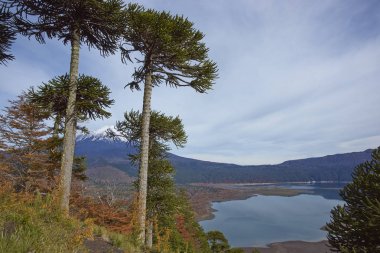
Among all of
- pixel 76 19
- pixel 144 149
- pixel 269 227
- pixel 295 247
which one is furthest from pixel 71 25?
pixel 269 227

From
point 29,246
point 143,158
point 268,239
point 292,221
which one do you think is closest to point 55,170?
point 143,158

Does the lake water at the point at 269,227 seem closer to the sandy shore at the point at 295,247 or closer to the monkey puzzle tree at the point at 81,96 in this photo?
the sandy shore at the point at 295,247

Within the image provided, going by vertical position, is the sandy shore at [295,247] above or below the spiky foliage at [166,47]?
below

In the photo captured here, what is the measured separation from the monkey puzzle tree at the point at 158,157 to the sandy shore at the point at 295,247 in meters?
43.8

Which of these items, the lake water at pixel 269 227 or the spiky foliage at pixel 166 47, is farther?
the lake water at pixel 269 227

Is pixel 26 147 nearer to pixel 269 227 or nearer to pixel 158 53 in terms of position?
pixel 158 53

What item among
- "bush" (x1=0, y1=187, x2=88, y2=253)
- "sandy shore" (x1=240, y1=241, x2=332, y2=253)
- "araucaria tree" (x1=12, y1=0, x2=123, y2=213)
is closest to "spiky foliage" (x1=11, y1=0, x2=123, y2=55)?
"araucaria tree" (x1=12, y1=0, x2=123, y2=213)

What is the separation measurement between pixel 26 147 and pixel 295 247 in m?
56.7

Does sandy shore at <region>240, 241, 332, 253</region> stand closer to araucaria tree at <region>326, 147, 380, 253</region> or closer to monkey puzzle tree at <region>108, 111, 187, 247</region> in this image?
monkey puzzle tree at <region>108, 111, 187, 247</region>

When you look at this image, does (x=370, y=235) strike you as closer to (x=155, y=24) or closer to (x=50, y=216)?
(x=50, y=216)

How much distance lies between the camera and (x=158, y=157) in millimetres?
19375

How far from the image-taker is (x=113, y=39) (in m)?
12.4

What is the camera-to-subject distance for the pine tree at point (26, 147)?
1827 centimetres

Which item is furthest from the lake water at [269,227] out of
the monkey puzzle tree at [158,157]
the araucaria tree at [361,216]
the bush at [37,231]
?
the bush at [37,231]
